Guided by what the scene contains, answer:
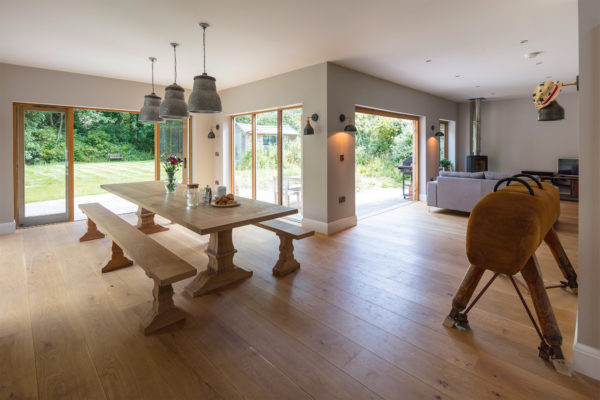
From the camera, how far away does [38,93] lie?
16.1 ft

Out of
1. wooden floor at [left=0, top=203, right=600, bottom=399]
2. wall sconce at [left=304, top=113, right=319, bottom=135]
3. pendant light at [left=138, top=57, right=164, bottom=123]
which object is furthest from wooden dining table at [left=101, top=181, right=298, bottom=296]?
wall sconce at [left=304, top=113, right=319, bottom=135]

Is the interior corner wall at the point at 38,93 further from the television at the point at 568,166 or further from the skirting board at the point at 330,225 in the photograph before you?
the television at the point at 568,166

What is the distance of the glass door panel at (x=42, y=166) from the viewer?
16.5 ft

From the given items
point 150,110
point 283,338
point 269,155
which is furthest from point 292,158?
point 283,338

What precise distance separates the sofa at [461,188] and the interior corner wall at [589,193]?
157 inches

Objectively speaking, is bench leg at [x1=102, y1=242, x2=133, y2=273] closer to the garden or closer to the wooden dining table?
the wooden dining table

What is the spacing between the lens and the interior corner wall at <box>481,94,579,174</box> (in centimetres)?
770

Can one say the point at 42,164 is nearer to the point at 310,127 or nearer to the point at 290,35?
the point at 310,127

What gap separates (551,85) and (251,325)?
2.92 m

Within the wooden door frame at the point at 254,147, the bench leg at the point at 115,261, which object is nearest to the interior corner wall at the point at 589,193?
the bench leg at the point at 115,261

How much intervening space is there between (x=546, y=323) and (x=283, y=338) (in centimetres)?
161

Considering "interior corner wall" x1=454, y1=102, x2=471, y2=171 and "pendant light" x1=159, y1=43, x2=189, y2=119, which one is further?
"interior corner wall" x1=454, y1=102, x2=471, y2=171

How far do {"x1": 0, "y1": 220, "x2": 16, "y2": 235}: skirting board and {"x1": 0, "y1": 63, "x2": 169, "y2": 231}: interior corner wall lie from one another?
0.04 metres

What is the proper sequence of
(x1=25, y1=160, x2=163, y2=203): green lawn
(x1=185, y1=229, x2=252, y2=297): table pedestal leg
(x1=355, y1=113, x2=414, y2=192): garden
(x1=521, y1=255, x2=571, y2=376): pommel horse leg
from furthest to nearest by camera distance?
(x1=355, y1=113, x2=414, y2=192): garden, (x1=25, y1=160, x2=163, y2=203): green lawn, (x1=185, y1=229, x2=252, y2=297): table pedestal leg, (x1=521, y1=255, x2=571, y2=376): pommel horse leg
